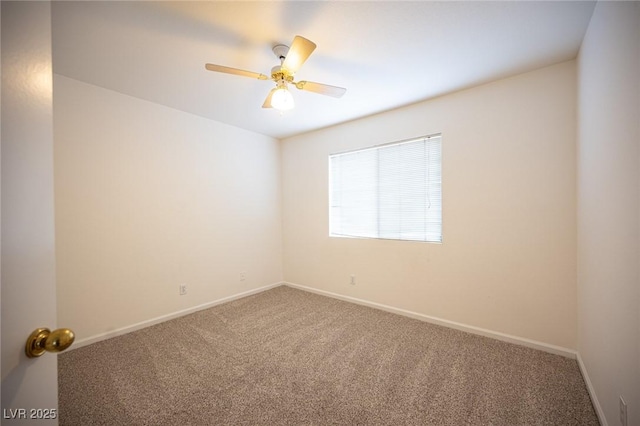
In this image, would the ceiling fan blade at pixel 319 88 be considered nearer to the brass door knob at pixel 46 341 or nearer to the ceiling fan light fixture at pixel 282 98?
the ceiling fan light fixture at pixel 282 98

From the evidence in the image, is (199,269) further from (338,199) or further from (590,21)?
(590,21)

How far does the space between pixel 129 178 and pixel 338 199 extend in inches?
98.8

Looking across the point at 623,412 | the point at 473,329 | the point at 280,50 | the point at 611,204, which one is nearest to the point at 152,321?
the point at 280,50

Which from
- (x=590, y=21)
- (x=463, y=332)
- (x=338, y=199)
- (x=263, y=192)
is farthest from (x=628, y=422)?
(x=263, y=192)

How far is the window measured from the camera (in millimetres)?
2885

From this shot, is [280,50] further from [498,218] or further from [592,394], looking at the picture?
[592,394]

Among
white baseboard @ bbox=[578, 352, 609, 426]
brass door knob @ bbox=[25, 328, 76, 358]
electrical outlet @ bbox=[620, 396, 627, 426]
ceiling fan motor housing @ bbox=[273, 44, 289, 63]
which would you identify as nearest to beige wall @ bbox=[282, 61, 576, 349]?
white baseboard @ bbox=[578, 352, 609, 426]

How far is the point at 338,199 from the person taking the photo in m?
3.77

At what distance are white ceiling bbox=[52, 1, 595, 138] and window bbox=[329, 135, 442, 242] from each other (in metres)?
0.70

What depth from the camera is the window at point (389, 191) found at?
288cm

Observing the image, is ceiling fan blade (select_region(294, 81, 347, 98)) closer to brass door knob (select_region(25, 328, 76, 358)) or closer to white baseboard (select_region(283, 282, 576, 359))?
brass door knob (select_region(25, 328, 76, 358))

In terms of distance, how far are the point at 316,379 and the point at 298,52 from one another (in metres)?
2.26

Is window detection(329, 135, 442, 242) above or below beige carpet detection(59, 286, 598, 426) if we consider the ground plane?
above

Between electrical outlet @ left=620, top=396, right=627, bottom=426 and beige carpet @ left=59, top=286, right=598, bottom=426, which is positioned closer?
electrical outlet @ left=620, top=396, right=627, bottom=426
